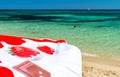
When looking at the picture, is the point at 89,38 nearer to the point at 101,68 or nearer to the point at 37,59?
the point at 101,68

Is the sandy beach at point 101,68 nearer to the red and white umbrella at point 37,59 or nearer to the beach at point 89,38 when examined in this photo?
the beach at point 89,38

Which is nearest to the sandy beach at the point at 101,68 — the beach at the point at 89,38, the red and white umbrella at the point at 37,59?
the beach at the point at 89,38

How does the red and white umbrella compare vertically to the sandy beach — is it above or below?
above

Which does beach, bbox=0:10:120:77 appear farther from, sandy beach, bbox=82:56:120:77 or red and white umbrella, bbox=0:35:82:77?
red and white umbrella, bbox=0:35:82:77

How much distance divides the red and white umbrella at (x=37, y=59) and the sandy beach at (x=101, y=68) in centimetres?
225

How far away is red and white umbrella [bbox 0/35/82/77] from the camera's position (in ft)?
6.68

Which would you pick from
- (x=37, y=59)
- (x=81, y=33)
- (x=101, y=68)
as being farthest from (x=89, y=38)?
(x=37, y=59)

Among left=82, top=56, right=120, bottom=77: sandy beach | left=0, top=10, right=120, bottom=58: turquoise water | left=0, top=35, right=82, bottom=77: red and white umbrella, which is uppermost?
left=0, top=35, right=82, bottom=77: red and white umbrella

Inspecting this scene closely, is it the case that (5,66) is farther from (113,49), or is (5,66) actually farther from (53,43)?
(113,49)

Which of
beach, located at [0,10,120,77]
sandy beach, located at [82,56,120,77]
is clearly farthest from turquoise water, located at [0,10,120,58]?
sandy beach, located at [82,56,120,77]

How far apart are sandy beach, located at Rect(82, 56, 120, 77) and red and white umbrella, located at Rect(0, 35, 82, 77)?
7.37 ft

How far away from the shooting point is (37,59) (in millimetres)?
2277

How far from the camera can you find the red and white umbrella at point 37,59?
204cm

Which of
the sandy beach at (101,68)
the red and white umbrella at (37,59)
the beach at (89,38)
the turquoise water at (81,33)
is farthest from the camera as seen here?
the turquoise water at (81,33)
